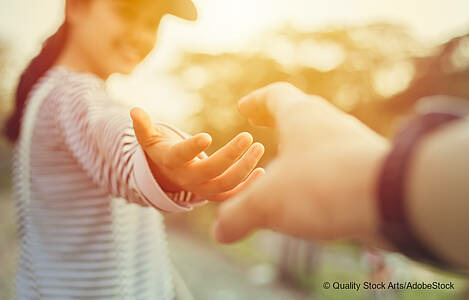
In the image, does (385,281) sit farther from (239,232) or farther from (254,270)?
(254,270)

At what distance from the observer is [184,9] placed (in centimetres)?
123

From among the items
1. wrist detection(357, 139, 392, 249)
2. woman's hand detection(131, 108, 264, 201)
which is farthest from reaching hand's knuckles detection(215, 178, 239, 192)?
wrist detection(357, 139, 392, 249)

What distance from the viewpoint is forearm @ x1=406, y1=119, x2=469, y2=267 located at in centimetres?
32

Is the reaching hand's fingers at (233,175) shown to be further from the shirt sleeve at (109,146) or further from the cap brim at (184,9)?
the cap brim at (184,9)

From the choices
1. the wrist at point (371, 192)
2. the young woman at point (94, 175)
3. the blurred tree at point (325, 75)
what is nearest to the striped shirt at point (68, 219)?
the young woman at point (94, 175)

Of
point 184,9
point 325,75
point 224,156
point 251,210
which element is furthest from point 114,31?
point 325,75

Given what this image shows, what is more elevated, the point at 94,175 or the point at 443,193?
the point at 443,193

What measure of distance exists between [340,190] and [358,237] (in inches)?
2.5

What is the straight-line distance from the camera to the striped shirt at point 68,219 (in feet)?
3.18

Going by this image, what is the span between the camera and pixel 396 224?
1.16 feet

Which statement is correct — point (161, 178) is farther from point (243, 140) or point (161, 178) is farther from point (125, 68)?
point (125, 68)

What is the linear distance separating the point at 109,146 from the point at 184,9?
697 mm

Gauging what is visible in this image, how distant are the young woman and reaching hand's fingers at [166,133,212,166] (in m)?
0.06

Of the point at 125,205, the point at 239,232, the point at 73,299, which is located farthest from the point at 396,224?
the point at 73,299
